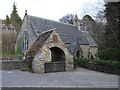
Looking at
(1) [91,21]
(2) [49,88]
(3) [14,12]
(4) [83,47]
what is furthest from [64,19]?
(2) [49,88]

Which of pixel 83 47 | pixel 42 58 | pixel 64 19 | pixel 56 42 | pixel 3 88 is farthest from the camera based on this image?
pixel 64 19

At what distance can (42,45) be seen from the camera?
26703 millimetres

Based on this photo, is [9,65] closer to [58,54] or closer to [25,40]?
[58,54]

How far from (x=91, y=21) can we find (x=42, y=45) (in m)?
47.1

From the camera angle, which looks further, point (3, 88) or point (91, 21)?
point (91, 21)

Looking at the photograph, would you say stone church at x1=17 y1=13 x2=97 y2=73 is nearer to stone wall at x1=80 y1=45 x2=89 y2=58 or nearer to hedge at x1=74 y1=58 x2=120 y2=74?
stone wall at x1=80 y1=45 x2=89 y2=58

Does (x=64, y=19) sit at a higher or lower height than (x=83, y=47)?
higher

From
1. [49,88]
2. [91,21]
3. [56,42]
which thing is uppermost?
[91,21]

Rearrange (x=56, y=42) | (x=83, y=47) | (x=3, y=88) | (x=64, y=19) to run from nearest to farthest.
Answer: (x=3, y=88) < (x=56, y=42) < (x=83, y=47) < (x=64, y=19)

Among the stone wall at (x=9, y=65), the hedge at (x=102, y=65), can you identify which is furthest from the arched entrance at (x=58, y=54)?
the stone wall at (x=9, y=65)

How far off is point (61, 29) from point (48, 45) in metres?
16.4

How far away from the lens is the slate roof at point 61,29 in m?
36.5

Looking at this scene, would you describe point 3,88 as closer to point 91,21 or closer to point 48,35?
point 48,35

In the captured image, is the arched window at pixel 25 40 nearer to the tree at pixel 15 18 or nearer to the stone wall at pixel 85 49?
the stone wall at pixel 85 49
